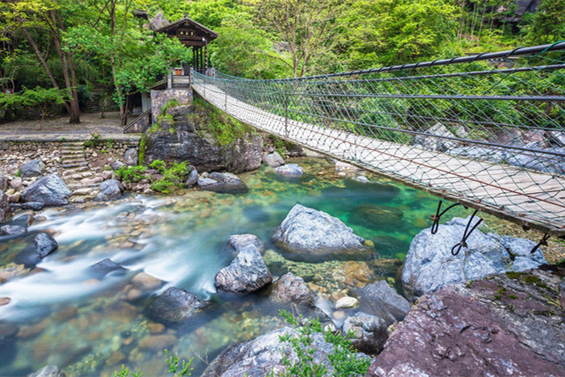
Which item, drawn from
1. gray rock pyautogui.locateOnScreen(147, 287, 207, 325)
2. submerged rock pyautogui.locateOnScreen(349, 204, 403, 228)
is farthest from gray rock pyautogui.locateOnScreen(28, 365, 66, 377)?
submerged rock pyautogui.locateOnScreen(349, 204, 403, 228)

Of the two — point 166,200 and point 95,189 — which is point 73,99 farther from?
→ point 166,200

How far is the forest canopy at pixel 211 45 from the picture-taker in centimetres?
705

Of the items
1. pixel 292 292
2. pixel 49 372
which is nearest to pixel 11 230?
pixel 49 372

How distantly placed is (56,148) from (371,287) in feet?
22.3

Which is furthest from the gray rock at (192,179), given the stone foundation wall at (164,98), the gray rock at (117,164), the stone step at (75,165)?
the stone step at (75,165)

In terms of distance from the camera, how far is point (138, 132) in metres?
7.29

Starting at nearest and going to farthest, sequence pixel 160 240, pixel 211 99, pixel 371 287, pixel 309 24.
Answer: pixel 371 287 → pixel 160 240 → pixel 211 99 → pixel 309 24

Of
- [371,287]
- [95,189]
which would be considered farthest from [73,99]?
[371,287]

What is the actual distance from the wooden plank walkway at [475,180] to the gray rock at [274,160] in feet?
14.4

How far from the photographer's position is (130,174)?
18.5ft

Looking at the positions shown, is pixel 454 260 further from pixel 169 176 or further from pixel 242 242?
pixel 169 176

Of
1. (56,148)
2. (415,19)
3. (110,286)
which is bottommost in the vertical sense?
(110,286)

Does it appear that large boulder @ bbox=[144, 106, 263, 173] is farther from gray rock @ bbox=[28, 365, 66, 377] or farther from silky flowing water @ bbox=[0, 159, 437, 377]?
gray rock @ bbox=[28, 365, 66, 377]

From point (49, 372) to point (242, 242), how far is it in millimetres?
2255
